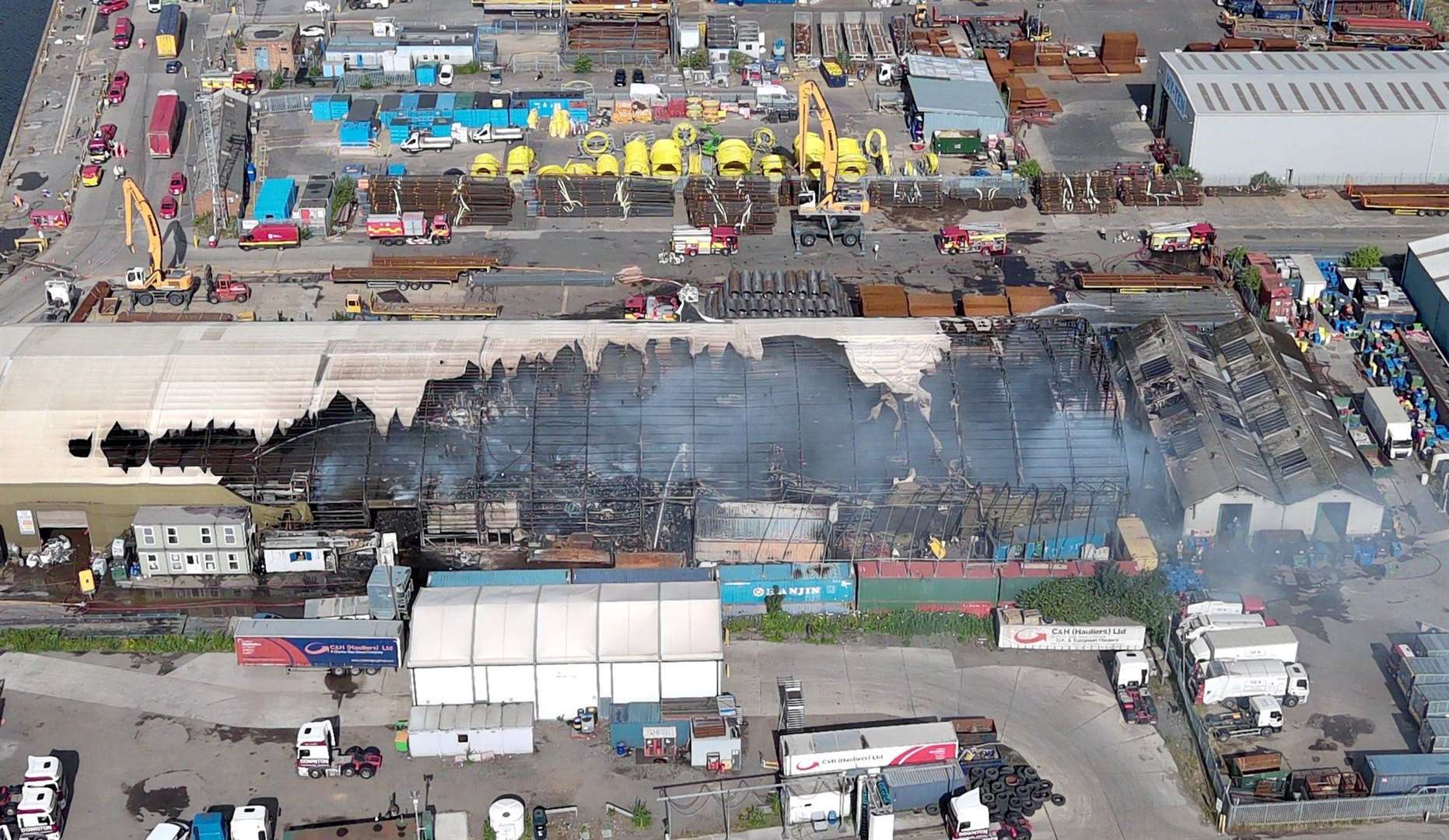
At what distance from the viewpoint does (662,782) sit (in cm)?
6281

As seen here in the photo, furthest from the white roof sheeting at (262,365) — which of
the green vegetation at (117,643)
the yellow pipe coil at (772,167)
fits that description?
the yellow pipe coil at (772,167)

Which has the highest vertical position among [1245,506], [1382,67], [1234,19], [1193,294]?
[1234,19]

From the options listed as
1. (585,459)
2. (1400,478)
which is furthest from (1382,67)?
(585,459)

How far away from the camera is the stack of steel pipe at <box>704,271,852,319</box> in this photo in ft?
301

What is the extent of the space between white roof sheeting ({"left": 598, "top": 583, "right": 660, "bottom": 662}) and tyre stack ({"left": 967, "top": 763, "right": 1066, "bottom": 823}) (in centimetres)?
1322

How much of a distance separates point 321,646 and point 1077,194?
60516mm

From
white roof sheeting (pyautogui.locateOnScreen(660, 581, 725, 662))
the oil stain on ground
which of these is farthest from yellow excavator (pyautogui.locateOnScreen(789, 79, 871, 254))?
the oil stain on ground

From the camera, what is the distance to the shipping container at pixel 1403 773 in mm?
61531

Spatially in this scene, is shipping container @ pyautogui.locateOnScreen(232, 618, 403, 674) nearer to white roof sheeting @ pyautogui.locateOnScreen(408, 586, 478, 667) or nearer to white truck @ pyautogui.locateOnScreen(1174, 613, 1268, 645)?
white roof sheeting @ pyautogui.locateOnScreen(408, 586, 478, 667)

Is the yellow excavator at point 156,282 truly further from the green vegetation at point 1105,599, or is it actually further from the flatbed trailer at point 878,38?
the flatbed trailer at point 878,38

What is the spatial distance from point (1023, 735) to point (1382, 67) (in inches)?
2727

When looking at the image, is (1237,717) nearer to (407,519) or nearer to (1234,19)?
(407,519)

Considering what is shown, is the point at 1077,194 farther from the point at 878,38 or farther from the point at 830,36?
the point at 830,36

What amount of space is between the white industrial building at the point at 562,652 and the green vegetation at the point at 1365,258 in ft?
172
